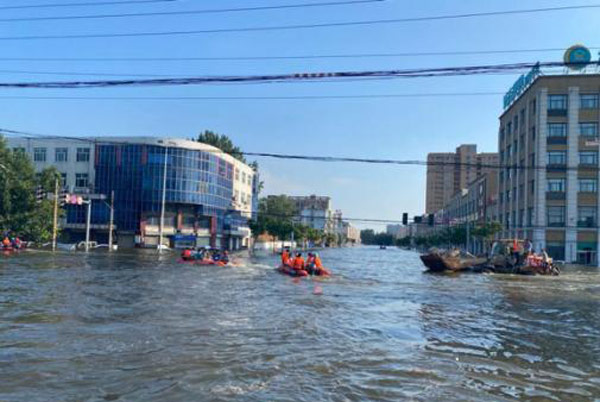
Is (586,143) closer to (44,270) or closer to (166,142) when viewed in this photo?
(166,142)

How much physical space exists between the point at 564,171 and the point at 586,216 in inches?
269

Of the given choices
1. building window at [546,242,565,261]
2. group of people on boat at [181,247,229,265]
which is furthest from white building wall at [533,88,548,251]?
group of people on boat at [181,247,229,265]

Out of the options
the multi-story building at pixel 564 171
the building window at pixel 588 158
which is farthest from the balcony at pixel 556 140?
the building window at pixel 588 158

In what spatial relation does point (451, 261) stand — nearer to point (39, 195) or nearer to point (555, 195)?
point (555, 195)

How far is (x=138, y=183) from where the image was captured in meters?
78.4

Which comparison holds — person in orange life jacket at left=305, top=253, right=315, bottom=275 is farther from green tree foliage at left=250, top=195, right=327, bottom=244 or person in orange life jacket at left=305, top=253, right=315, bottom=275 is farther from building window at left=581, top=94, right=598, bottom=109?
building window at left=581, top=94, right=598, bottom=109

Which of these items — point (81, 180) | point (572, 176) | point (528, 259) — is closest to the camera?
point (528, 259)

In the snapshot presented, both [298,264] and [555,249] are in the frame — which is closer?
[298,264]

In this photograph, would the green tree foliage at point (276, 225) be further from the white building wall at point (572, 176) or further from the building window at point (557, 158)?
the white building wall at point (572, 176)

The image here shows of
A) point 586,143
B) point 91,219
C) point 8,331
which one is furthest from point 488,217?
point 8,331

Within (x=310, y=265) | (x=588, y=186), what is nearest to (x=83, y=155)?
(x=310, y=265)

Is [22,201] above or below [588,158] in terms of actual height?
below

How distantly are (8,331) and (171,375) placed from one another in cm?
570

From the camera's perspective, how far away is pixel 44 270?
1222 inches
